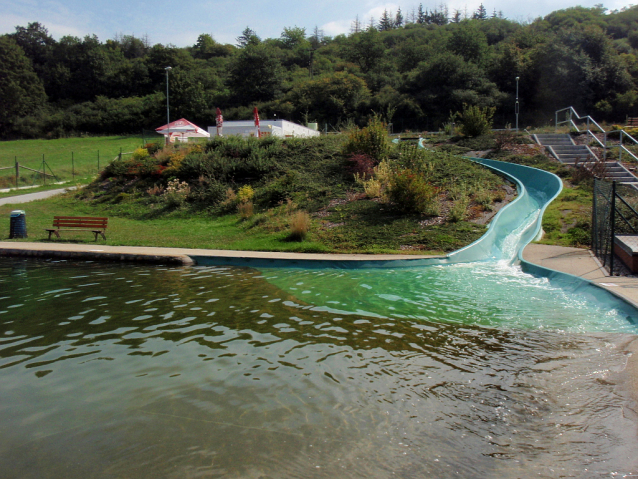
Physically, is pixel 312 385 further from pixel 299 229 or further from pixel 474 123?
pixel 474 123

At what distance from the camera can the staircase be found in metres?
17.5

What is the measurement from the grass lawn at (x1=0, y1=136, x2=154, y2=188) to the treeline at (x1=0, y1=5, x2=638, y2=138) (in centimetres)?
1251

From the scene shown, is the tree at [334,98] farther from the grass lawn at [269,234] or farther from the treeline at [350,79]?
the grass lawn at [269,234]

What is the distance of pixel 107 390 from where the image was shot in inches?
184

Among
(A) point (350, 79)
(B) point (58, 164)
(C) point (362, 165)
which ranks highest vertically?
(A) point (350, 79)

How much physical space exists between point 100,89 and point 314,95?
48810mm

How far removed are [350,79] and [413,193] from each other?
5339cm

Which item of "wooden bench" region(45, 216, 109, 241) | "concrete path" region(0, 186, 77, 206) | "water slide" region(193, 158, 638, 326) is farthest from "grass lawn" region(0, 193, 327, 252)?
"water slide" region(193, 158, 638, 326)

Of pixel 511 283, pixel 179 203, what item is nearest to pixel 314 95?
pixel 179 203

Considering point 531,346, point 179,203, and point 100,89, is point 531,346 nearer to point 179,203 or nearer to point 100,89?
point 179,203

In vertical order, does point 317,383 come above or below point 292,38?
below

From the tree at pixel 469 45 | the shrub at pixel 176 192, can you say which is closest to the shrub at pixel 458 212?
the shrub at pixel 176 192

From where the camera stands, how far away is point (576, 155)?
22.0 metres

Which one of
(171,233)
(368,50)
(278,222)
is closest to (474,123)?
(278,222)
